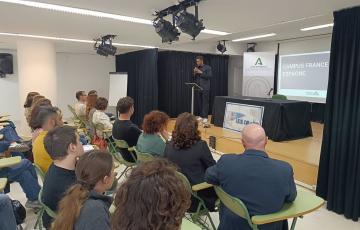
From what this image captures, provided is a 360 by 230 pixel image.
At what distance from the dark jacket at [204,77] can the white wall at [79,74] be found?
428 centimetres

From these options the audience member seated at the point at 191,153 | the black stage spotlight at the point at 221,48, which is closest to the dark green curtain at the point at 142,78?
the black stage spotlight at the point at 221,48

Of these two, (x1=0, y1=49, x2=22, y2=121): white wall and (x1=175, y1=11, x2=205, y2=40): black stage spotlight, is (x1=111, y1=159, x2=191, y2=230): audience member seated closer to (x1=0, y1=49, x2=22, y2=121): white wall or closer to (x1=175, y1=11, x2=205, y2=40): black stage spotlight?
(x1=175, y1=11, x2=205, y2=40): black stage spotlight

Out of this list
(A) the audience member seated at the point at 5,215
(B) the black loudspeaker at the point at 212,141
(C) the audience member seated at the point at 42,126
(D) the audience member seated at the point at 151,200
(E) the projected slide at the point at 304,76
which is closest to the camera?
(D) the audience member seated at the point at 151,200

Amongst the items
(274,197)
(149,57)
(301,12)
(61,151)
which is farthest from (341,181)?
(149,57)

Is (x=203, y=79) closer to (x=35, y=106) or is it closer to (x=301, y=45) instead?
(x=301, y=45)

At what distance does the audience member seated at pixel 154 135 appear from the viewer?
3.07 meters

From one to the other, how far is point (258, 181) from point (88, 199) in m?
1.05

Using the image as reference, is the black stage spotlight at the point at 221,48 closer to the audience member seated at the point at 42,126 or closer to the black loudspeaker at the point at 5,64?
the audience member seated at the point at 42,126

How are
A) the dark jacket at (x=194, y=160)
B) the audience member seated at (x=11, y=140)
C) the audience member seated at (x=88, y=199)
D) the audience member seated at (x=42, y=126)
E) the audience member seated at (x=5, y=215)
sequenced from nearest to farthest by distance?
1. the audience member seated at (x=88, y=199)
2. the audience member seated at (x=5, y=215)
3. the dark jacket at (x=194, y=160)
4. the audience member seated at (x=42, y=126)
5. the audience member seated at (x=11, y=140)

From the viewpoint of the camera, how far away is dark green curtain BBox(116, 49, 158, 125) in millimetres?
8258

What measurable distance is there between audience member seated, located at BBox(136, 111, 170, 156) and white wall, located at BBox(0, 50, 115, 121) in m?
7.42

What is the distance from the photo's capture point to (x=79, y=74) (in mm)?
9859

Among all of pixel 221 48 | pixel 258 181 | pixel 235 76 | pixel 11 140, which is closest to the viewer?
pixel 258 181

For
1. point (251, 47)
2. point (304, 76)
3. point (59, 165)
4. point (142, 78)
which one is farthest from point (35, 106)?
point (251, 47)
